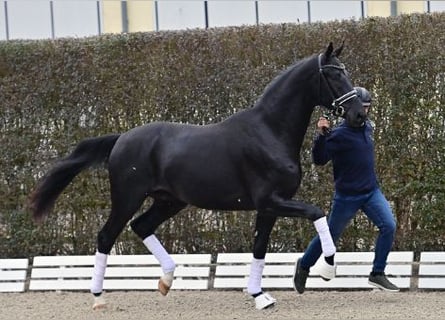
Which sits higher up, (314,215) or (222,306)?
(314,215)

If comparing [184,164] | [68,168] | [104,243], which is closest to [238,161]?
[184,164]

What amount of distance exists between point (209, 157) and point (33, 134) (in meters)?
2.95

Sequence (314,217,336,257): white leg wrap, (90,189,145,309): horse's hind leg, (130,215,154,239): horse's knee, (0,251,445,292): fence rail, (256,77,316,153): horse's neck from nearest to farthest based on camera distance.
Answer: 1. (314,217,336,257): white leg wrap
2. (256,77,316,153): horse's neck
3. (90,189,145,309): horse's hind leg
4. (130,215,154,239): horse's knee
5. (0,251,445,292): fence rail

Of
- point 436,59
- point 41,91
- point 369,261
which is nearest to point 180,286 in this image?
point 369,261

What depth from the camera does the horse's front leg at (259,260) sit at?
6.97 meters

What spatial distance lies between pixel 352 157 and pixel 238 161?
927 mm

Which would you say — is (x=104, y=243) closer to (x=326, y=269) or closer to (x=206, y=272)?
(x=206, y=272)

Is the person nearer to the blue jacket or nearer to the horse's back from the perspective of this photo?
the blue jacket

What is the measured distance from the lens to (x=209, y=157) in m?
6.85

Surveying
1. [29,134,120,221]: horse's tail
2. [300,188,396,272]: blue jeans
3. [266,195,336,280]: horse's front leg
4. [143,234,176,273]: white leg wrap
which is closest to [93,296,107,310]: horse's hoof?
[143,234,176,273]: white leg wrap

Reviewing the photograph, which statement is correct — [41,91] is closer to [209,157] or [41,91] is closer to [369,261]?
[209,157]

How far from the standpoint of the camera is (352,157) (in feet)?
22.5

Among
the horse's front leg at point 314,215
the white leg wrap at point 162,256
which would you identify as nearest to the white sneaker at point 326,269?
the horse's front leg at point 314,215

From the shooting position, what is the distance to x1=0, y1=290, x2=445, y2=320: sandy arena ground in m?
Result: 6.80
